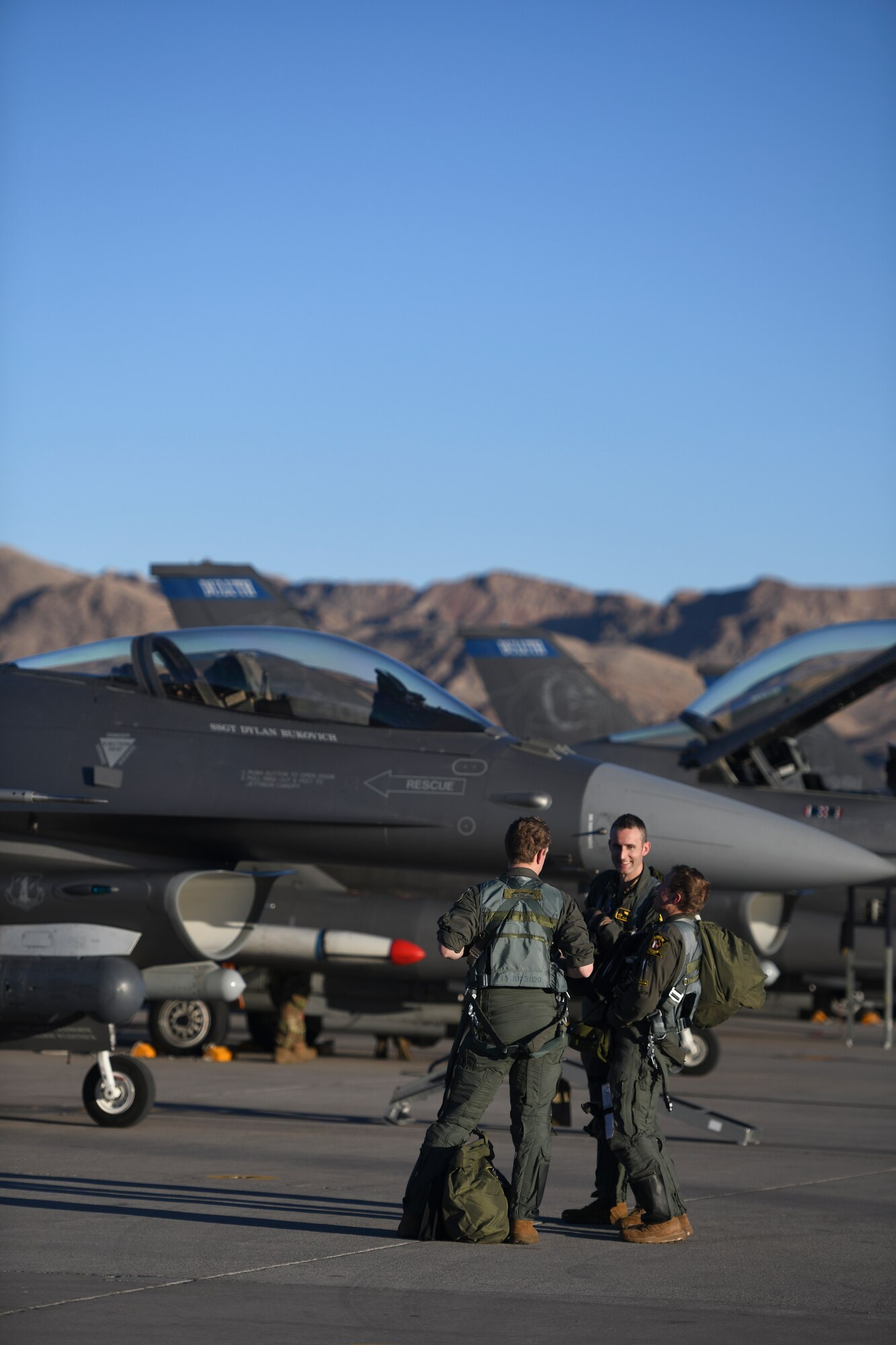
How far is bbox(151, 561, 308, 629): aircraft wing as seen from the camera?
2191 cm

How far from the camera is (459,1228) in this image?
6.69 meters

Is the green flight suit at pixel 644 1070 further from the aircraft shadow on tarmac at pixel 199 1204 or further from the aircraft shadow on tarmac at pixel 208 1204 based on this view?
the aircraft shadow on tarmac at pixel 199 1204

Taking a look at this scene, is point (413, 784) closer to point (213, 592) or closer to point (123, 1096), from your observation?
point (123, 1096)

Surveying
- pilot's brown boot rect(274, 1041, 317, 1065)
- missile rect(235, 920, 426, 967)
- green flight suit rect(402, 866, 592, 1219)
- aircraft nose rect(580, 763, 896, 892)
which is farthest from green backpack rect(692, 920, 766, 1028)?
pilot's brown boot rect(274, 1041, 317, 1065)

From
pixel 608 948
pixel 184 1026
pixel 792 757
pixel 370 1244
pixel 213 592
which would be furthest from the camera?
pixel 213 592

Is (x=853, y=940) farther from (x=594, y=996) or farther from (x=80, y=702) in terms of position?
(x=594, y=996)

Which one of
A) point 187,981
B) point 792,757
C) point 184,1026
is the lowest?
point 184,1026

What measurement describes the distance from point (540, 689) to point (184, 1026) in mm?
10855

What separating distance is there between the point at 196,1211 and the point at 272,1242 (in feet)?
2.58

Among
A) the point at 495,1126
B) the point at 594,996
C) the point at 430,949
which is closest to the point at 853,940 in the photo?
the point at 430,949

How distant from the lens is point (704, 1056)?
48.7 ft

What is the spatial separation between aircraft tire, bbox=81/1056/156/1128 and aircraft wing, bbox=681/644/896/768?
8.85 meters

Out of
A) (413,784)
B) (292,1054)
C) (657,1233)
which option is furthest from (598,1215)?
(292,1054)

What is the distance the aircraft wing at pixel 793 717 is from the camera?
17.0m
